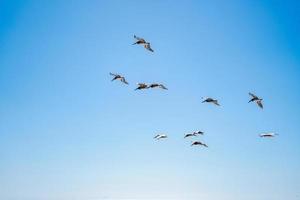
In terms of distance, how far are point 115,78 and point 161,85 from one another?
281 inches

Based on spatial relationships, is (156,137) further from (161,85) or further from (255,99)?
(255,99)

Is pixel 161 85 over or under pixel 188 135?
over

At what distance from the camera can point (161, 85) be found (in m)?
98.3

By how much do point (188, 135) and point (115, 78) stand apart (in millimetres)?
13873

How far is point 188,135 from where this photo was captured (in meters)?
98.8

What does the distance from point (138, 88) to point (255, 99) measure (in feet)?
59.5

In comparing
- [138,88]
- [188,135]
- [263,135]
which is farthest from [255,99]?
[138,88]

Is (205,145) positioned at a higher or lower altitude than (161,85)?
lower

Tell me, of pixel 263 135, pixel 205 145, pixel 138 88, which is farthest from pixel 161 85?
pixel 263 135

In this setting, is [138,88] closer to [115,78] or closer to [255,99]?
[115,78]

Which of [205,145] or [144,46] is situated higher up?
[144,46]

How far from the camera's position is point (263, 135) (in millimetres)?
99875

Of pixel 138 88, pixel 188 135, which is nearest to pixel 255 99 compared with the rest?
pixel 188 135

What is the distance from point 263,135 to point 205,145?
8.94 metres
